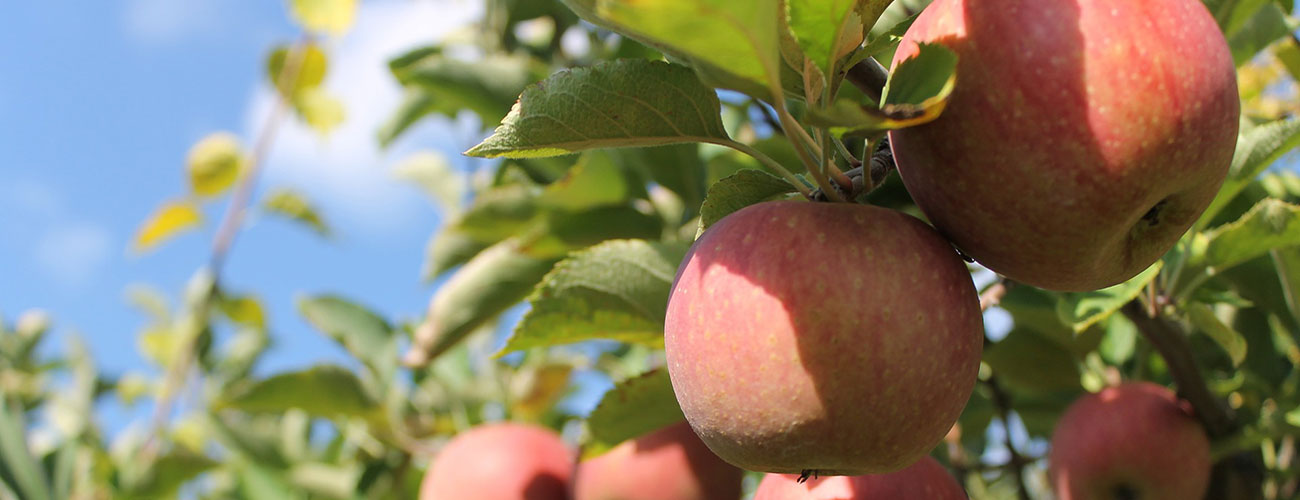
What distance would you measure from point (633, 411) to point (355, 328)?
43.2 inches

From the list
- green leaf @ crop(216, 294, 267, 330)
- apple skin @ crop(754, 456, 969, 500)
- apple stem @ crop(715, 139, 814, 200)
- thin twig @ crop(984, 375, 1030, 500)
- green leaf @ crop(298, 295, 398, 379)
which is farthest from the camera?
green leaf @ crop(216, 294, 267, 330)

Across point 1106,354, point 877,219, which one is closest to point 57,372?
point 1106,354

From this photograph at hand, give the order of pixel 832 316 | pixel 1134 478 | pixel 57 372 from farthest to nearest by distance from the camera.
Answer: pixel 57 372, pixel 1134 478, pixel 832 316

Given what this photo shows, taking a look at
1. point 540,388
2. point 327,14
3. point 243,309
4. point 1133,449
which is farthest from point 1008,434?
point 243,309

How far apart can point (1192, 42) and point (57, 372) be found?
144 inches

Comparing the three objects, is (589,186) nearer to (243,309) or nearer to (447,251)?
(447,251)

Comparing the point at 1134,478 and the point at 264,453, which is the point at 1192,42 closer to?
the point at 1134,478

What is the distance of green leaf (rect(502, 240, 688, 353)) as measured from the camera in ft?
3.12

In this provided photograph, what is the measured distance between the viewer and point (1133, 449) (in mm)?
1208

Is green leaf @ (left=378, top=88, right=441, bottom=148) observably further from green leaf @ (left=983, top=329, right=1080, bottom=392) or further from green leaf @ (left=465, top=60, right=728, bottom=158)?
green leaf @ (left=465, top=60, right=728, bottom=158)

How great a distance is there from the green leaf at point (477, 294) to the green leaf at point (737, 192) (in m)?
0.73

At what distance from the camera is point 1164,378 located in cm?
160

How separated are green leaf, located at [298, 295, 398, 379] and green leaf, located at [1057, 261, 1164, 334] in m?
1.41

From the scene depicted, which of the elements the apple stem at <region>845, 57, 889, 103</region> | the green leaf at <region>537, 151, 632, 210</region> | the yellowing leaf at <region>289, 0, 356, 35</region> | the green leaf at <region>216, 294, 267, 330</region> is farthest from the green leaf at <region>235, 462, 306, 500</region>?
the apple stem at <region>845, 57, 889, 103</region>
